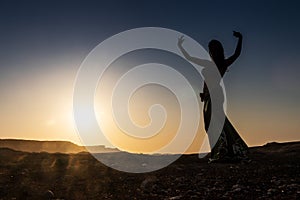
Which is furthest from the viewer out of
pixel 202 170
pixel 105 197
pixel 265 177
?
pixel 202 170

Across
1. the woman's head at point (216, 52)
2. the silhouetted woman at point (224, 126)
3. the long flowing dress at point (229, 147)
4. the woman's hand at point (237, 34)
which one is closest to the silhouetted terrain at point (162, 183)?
the long flowing dress at point (229, 147)

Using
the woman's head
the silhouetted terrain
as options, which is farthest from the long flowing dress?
the woman's head

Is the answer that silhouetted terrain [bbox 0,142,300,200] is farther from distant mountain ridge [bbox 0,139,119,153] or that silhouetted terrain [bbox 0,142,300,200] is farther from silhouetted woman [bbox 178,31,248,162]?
distant mountain ridge [bbox 0,139,119,153]

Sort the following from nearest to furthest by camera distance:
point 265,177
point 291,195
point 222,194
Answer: point 291,195, point 222,194, point 265,177

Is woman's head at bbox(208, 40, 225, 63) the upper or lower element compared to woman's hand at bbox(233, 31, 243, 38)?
lower

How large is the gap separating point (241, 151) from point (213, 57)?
149 inches

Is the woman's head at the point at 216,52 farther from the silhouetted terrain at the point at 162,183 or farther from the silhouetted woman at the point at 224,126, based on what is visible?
the silhouetted terrain at the point at 162,183

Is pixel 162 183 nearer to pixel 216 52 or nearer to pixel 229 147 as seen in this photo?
pixel 229 147

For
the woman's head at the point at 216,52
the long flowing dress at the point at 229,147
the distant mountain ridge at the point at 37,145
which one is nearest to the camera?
the long flowing dress at the point at 229,147

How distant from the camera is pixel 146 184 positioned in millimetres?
10828

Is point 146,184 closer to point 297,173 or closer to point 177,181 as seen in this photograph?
point 177,181

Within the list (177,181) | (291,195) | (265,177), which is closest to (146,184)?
(177,181)

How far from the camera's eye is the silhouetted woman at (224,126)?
14.0 meters

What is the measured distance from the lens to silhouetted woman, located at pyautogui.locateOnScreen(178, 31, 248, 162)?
14008 millimetres
